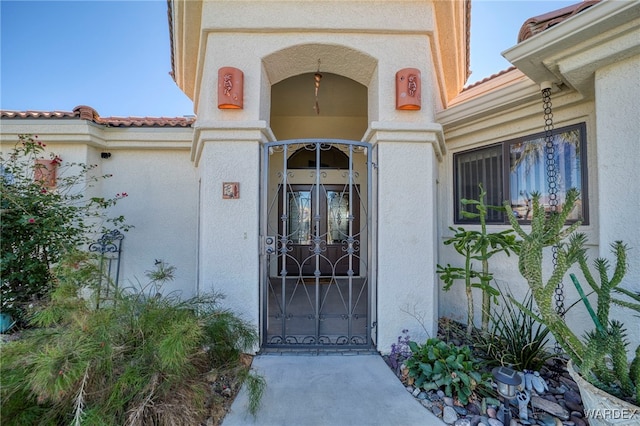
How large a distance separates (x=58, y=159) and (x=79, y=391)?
6.57m

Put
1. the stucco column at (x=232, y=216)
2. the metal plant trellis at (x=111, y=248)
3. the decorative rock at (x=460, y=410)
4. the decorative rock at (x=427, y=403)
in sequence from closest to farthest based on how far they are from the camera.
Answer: the decorative rock at (x=460, y=410) → the decorative rock at (x=427, y=403) → the stucco column at (x=232, y=216) → the metal plant trellis at (x=111, y=248)

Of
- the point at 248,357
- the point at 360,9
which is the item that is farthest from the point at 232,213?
the point at 360,9

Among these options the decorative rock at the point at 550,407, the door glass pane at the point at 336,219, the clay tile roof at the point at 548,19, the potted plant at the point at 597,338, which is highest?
the clay tile roof at the point at 548,19

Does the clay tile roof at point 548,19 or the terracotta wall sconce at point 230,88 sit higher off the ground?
the clay tile roof at point 548,19

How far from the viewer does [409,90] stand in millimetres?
4832

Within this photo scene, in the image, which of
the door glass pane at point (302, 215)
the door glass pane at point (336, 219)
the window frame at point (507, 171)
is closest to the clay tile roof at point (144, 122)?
the door glass pane at point (302, 215)

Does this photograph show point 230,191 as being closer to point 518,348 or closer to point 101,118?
point 518,348

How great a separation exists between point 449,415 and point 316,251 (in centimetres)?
289

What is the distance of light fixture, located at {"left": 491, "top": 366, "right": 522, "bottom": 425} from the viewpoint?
2.97 metres

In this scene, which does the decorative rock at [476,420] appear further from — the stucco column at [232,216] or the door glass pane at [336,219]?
the door glass pane at [336,219]

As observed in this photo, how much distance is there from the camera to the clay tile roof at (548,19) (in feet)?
12.0

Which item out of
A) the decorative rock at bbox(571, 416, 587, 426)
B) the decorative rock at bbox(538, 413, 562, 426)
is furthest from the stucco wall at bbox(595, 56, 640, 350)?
the decorative rock at bbox(538, 413, 562, 426)

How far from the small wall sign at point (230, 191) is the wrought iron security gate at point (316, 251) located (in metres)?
0.56

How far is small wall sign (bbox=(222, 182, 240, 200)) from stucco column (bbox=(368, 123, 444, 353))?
2.57m
